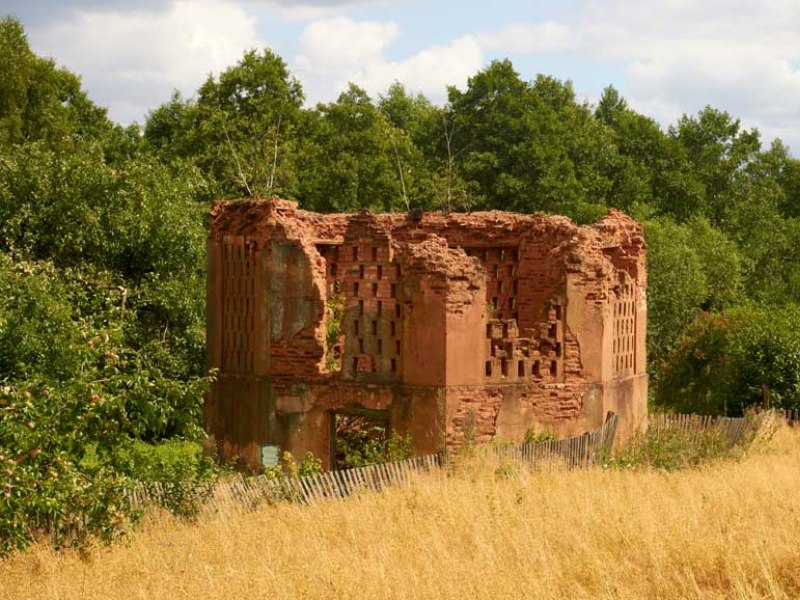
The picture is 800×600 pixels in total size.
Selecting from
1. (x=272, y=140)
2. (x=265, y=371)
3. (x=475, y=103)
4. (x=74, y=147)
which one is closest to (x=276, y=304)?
(x=265, y=371)

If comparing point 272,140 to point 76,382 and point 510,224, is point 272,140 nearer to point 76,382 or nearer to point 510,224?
point 510,224

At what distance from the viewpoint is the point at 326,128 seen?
38.4m

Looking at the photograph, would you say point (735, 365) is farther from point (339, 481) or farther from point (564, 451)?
point (339, 481)

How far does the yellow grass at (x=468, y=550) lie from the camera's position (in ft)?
33.2

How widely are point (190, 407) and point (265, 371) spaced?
5.63 m

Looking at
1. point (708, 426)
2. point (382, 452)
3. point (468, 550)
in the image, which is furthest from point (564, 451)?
point (708, 426)

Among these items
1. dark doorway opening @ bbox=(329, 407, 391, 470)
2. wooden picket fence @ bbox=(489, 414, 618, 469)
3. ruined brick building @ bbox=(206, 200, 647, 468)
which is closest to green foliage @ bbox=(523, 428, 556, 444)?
ruined brick building @ bbox=(206, 200, 647, 468)

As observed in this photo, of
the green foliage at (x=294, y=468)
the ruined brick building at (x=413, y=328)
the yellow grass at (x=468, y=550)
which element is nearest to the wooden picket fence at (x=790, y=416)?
the ruined brick building at (x=413, y=328)

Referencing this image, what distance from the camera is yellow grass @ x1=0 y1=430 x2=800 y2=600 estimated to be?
10.1 meters

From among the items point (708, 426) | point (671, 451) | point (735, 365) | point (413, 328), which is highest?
point (413, 328)

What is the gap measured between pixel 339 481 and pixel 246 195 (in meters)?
19.9

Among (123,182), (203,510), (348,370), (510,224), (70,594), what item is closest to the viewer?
(70,594)

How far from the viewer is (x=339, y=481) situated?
1415 centimetres

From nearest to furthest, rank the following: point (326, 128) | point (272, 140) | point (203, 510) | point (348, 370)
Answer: point (203, 510), point (348, 370), point (272, 140), point (326, 128)
